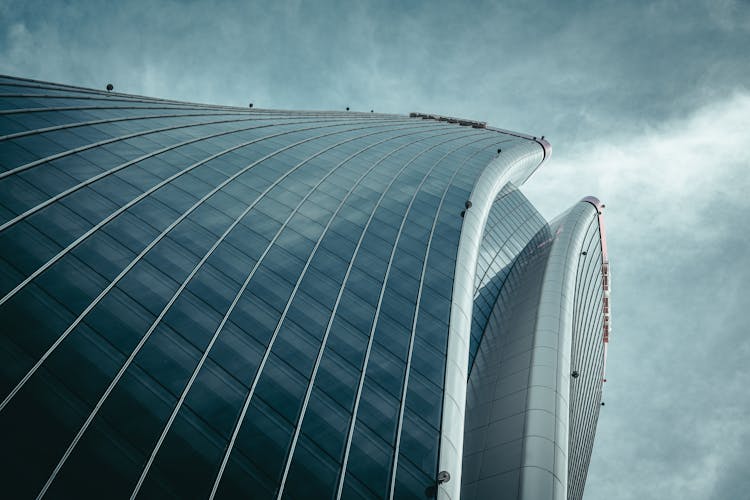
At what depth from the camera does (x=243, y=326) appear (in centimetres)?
1504

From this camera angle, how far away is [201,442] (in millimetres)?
11344

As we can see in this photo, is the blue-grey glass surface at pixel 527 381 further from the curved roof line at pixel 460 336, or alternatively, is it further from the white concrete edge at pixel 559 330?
the curved roof line at pixel 460 336

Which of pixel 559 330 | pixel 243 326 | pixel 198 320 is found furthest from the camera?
pixel 559 330

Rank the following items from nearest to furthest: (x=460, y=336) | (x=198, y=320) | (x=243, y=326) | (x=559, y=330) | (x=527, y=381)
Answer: (x=198, y=320), (x=243, y=326), (x=460, y=336), (x=527, y=381), (x=559, y=330)

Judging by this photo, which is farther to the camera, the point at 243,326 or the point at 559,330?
the point at 559,330

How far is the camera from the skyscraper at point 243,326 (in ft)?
35.9

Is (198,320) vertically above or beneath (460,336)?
beneath

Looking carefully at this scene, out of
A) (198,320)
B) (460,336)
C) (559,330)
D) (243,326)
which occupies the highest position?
(559,330)

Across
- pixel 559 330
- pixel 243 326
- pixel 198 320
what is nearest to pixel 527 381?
pixel 559 330

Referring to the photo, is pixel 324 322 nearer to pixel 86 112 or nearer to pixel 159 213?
pixel 159 213

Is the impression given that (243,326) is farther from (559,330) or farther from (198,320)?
(559,330)

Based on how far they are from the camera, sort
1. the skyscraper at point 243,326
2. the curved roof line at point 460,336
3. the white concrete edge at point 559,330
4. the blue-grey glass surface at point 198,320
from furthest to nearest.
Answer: the white concrete edge at point 559,330, the curved roof line at point 460,336, the skyscraper at point 243,326, the blue-grey glass surface at point 198,320

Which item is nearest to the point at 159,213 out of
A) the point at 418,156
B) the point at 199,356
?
the point at 199,356

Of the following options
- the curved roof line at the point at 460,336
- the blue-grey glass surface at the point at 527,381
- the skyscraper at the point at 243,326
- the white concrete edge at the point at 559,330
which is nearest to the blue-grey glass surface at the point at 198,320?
the skyscraper at the point at 243,326
